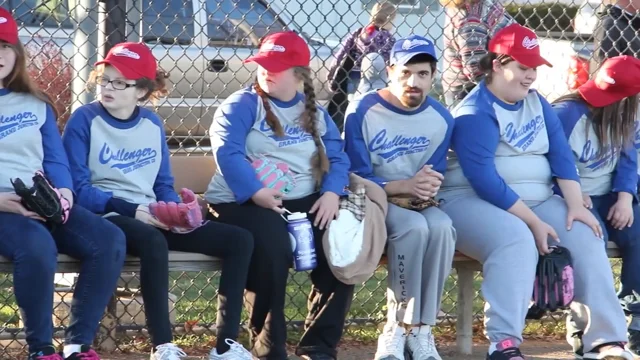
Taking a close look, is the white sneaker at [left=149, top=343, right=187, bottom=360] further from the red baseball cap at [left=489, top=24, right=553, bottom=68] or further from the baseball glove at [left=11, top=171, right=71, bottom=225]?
the red baseball cap at [left=489, top=24, right=553, bottom=68]

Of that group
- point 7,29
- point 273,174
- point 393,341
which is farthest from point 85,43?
point 393,341

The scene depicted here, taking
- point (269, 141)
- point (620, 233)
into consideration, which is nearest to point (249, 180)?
point (269, 141)

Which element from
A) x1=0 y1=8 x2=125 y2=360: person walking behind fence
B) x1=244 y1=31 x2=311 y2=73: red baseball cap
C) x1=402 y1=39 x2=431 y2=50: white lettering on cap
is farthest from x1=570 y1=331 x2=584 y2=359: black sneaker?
x1=0 y1=8 x2=125 y2=360: person walking behind fence

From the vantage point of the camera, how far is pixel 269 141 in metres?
4.49

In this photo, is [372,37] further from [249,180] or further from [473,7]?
[249,180]

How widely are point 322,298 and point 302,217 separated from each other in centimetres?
36

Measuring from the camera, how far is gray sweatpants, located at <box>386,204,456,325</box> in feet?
14.2

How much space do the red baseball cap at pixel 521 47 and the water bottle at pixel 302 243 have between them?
1.24 meters

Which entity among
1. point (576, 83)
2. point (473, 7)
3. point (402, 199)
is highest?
point (473, 7)

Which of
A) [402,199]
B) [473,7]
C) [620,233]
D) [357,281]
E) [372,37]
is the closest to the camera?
[357,281]

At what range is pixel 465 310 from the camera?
4.87 m

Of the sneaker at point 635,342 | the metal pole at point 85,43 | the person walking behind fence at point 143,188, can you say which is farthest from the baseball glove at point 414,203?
the metal pole at point 85,43

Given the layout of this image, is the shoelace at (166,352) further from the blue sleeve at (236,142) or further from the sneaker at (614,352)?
the sneaker at (614,352)

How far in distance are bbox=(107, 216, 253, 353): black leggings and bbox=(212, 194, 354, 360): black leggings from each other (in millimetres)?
97
